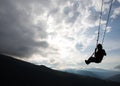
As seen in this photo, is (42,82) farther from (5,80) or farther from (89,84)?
(89,84)

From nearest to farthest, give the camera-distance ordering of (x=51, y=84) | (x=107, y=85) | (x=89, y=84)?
1. (x=51, y=84)
2. (x=89, y=84)
3. (x=107, y=85)

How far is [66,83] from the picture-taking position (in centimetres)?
11962

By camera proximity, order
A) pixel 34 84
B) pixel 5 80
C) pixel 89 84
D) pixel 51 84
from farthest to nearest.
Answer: pixel 89 84, pixel 51 84, pixel 34 84, pixel 5 80

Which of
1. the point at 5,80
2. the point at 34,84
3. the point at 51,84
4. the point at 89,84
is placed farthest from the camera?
the point at 89,84

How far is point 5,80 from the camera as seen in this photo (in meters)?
94.8

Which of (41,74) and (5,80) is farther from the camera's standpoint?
(41,74)

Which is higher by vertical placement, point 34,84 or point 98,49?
point 34,84

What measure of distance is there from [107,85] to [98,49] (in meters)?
142

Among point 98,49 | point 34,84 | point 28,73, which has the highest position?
point 28,73

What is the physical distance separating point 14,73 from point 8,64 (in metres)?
13.1

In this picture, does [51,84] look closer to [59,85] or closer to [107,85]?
[59,85]

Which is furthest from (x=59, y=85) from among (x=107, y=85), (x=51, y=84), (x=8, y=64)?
(x=107, y=85)

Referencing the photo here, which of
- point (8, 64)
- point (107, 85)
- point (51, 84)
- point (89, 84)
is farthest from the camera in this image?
point (107, 85)

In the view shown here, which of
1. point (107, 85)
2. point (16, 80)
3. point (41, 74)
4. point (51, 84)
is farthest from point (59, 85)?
point (107, 85)
